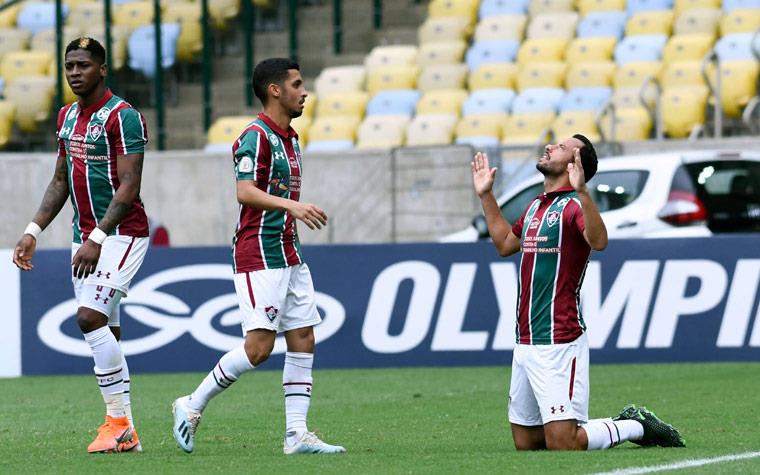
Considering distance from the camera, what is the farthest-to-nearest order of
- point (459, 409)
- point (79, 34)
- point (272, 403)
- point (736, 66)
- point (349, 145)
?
point (79, 34) < point (349, 145) < point (736, 66) < point (272, 403) < point (459, 409)

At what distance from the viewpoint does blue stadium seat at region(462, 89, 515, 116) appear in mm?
20938

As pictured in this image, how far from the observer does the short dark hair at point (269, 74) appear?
27.6ft

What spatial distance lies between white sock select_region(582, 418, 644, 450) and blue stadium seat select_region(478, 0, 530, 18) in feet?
50.3

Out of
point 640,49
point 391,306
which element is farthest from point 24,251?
point 640,49

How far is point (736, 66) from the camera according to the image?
768 inches

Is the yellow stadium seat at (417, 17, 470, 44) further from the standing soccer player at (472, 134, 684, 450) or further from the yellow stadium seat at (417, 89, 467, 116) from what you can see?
the standing soccer player at (472, 134, 684, 450)

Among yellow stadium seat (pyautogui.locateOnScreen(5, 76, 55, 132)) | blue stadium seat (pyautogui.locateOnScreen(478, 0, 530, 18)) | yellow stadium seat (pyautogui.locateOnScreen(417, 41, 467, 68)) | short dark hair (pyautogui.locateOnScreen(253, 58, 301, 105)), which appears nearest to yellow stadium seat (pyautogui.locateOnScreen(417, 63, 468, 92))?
yellow stadium seat (pyautogui.locateOnScreen(417, 41, 467, 68))

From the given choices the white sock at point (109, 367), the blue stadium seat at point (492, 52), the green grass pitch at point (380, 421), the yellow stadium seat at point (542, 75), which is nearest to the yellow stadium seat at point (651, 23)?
the yellow stadium seat at point (542, 75)

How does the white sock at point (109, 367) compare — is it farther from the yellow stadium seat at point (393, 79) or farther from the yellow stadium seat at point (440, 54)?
the yellow stadium seat at point (440, 54)

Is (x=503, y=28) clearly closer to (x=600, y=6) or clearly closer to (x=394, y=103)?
(x=600, y=6)

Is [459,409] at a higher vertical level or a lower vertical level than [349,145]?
lower

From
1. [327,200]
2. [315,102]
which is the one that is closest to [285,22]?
[315,102]

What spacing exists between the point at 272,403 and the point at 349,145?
32.9 ft

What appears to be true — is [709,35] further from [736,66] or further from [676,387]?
[676,387]
